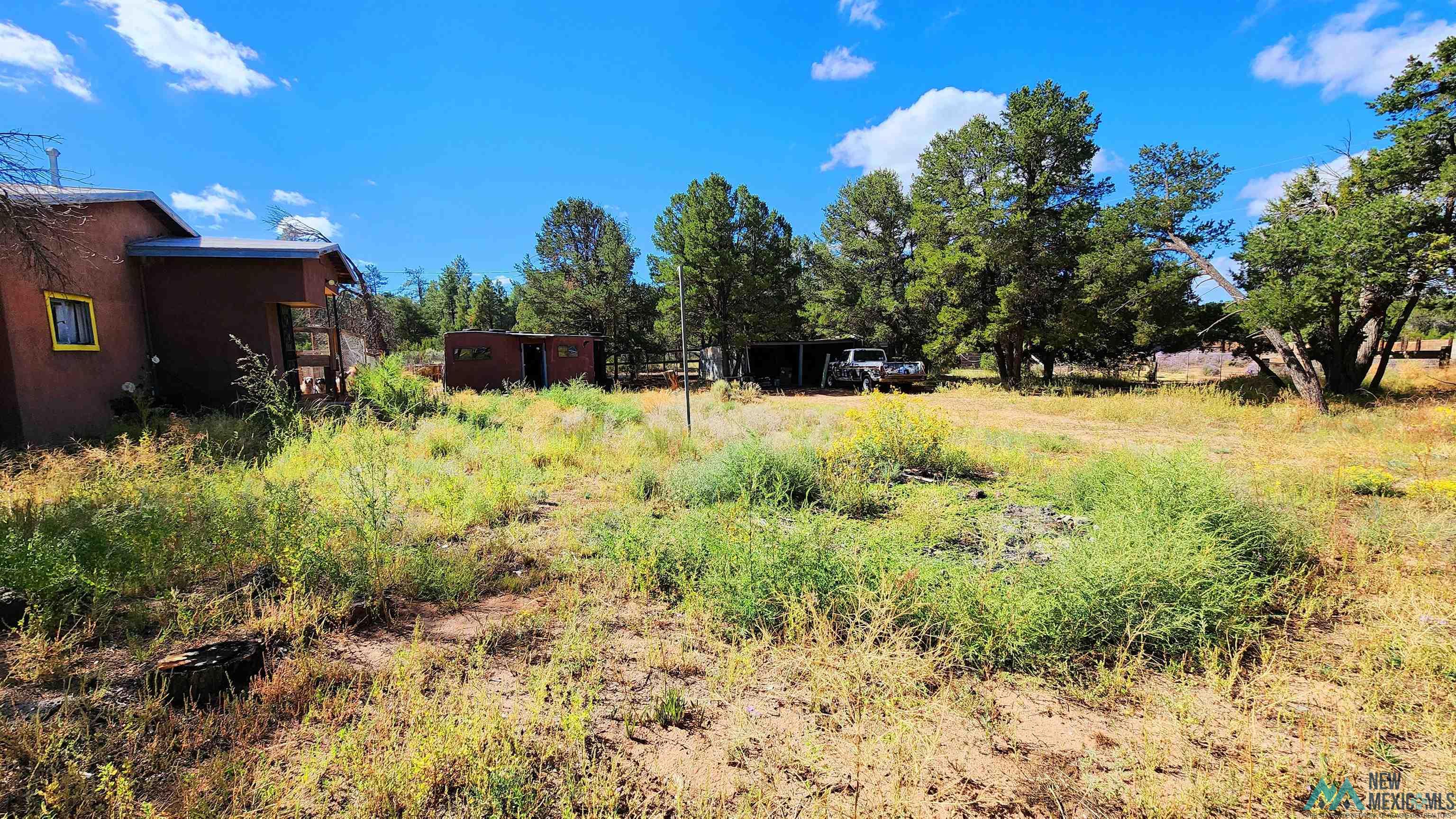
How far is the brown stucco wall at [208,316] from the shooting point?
989 cm

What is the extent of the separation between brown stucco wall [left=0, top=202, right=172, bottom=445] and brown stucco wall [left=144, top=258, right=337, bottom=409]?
336 millimetres

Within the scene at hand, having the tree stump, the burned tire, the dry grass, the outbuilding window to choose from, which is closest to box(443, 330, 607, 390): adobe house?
the outbuilding window

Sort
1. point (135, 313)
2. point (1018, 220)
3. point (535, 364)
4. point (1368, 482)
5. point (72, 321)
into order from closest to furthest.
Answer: point (1368, 482)
point (72, 321)
point (135, 313)
point (1018, 220)
point (535, 364)

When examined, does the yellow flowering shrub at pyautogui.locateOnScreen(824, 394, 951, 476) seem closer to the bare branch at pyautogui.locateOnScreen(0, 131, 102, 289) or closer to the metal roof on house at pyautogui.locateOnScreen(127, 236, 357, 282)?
the bare branch at pyautogui.locateOnScreen(0, 131, 102, 289)

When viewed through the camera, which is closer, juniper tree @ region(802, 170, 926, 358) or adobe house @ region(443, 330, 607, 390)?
adobe house @ region(443, 330, 607, 390)

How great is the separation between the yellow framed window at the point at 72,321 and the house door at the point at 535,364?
42.8 feet

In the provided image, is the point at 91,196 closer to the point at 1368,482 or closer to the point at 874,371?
the point at 1368,482

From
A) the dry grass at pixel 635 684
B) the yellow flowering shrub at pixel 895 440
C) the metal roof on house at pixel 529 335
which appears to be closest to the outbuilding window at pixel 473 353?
the metal roof on house at pixel 529 335

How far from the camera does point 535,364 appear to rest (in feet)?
72.7

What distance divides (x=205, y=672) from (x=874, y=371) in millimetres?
20842

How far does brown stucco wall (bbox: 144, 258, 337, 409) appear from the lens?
989cm

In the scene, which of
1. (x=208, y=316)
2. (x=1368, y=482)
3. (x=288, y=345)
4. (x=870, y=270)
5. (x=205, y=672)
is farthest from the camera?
(x=870, y=270)

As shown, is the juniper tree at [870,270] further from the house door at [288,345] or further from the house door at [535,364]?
the house door at [288,345]

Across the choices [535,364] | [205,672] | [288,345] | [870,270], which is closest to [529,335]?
[535,364]
